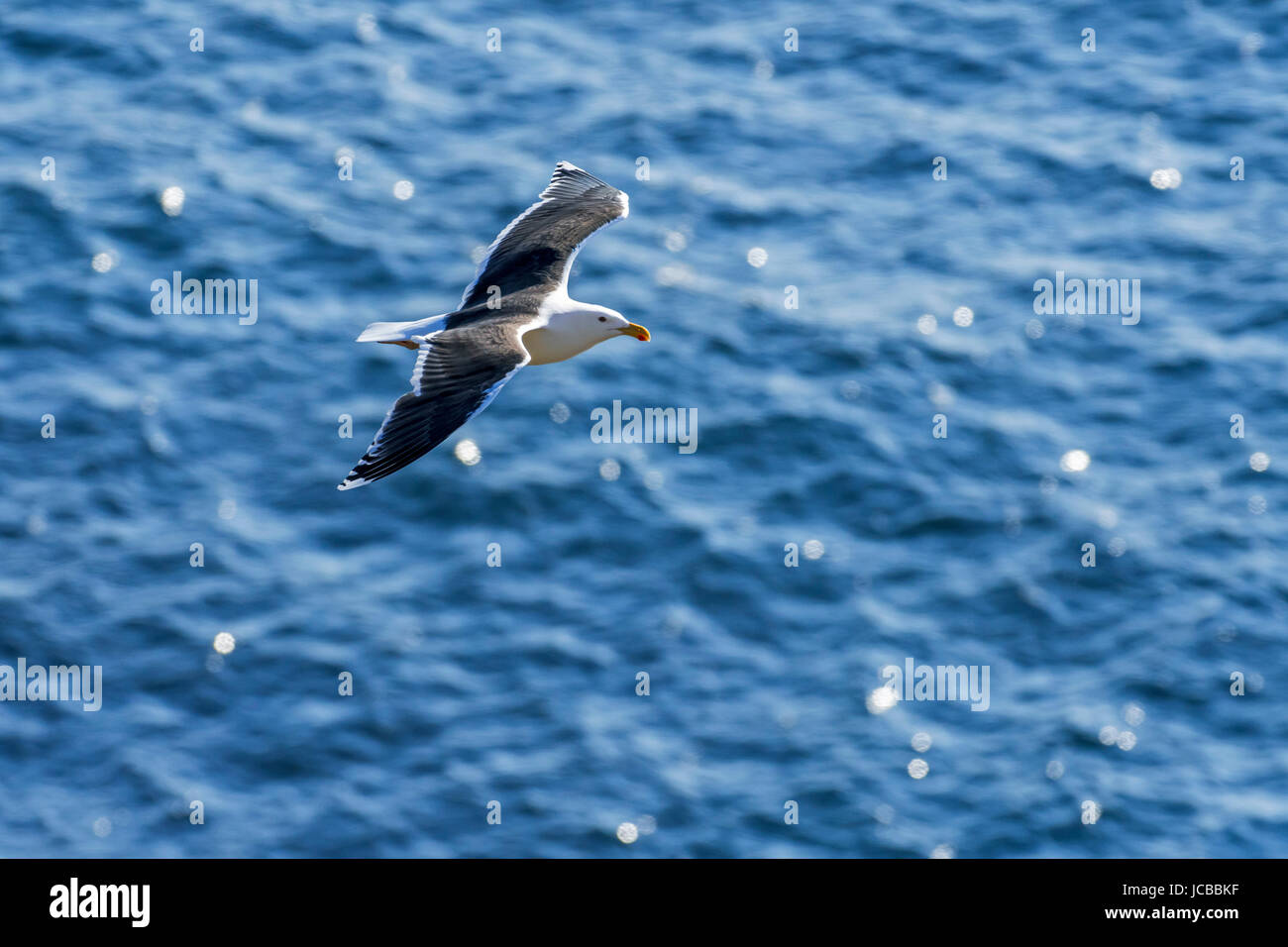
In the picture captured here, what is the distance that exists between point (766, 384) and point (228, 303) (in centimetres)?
795

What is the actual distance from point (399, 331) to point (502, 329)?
0.84 m

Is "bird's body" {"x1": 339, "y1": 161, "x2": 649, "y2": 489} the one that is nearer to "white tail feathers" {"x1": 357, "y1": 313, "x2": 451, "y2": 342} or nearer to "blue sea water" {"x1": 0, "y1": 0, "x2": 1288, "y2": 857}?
"white tail feathers" {"x1": 357, "y1": 313, "x2": 451, "y2": 342}

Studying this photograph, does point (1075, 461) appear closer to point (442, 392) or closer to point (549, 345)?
point (549, 345)

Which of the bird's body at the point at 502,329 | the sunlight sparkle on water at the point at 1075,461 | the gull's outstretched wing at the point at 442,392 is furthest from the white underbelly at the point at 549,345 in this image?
the sunlight sparkle on water at the point at 1075,461

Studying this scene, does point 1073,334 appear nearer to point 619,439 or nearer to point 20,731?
point 619,439

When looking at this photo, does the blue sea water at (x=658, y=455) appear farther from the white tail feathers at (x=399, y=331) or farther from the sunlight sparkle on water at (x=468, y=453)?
the white tail feathers at (x=399, y=331)

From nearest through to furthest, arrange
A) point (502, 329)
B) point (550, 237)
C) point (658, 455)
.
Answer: point (502, 329) < point (550, 237) < point (658, 455)

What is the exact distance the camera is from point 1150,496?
27.2 meters

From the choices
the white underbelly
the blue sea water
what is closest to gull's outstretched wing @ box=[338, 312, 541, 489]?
the white underbelly

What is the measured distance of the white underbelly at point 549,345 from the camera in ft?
54.5

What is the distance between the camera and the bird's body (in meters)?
14.7

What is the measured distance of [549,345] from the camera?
54.8ft

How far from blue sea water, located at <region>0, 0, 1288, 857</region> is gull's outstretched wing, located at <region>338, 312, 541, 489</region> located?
396 inches

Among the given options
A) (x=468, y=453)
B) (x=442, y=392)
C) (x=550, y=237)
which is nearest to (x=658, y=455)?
(x=468, y=453)
